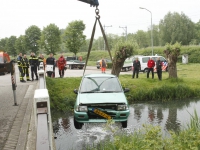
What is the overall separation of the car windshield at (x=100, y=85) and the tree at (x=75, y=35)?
37.4 m

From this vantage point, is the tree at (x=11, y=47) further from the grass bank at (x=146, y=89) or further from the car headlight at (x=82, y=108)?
the car headlight at (x=82, y=108)

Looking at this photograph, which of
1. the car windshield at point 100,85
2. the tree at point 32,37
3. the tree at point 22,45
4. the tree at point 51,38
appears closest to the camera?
the car windshield at point 100,85

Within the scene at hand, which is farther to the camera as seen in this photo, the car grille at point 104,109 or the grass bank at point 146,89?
the grass bank at point 146,89

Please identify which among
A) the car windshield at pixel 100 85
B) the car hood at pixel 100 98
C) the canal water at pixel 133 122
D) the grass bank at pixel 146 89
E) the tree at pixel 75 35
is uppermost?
the tree at pixel 75 35

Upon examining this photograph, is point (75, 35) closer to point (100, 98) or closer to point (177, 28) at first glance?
point (177, 28)

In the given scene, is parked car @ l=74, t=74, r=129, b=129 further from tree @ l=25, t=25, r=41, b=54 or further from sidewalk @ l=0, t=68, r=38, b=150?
tree @ l=25, t=25, r=41, b=54

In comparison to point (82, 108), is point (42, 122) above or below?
above

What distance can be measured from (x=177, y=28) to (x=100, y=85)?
60.0 metres

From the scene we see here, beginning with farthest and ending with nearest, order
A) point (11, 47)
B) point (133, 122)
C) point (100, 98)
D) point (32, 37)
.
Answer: point (11, 47) < point (32, 37) < point (133, 122) < point (100, 98)

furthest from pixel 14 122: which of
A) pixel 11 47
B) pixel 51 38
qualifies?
pixel 11 47

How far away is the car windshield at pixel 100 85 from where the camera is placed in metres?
8.91

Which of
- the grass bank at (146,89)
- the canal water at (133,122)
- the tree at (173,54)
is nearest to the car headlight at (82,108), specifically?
the canal water at (133,122)

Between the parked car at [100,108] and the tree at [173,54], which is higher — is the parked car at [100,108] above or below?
below

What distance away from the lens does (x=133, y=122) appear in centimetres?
1061
